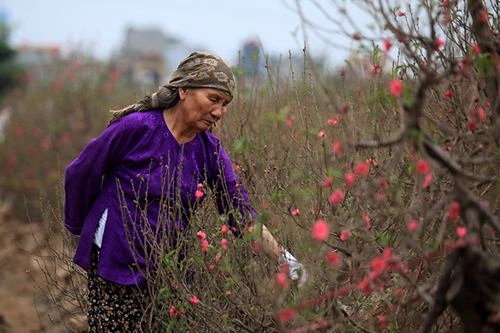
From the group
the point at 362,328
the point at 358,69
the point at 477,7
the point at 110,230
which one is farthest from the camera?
the point at 358,69

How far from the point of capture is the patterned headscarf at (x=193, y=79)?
3725 mm

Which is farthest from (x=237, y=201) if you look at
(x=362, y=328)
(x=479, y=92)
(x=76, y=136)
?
(x=76, y=136)

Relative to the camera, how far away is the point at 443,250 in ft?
9.19

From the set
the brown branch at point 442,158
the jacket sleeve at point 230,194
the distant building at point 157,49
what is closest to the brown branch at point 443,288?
the brown branch at point 442,158

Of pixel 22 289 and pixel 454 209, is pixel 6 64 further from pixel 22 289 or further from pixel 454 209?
pixel 454 209

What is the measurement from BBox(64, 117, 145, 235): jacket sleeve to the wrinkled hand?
893mm

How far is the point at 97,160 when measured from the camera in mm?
3727

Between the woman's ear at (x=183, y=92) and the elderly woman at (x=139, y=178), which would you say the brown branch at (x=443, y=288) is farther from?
the woman's ear at (x=183, y=92)

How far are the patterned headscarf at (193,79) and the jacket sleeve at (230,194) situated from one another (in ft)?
0.98

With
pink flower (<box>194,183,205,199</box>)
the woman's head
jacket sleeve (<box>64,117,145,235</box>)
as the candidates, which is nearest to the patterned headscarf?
the woman's head

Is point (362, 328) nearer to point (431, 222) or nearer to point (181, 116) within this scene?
point (431, 222)

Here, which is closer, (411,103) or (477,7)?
(411,103)

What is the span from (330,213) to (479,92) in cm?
72

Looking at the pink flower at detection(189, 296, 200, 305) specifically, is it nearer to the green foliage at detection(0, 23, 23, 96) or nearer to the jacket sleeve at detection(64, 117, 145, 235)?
the jacket sleeve at detection(64, 117, 145, 235)
